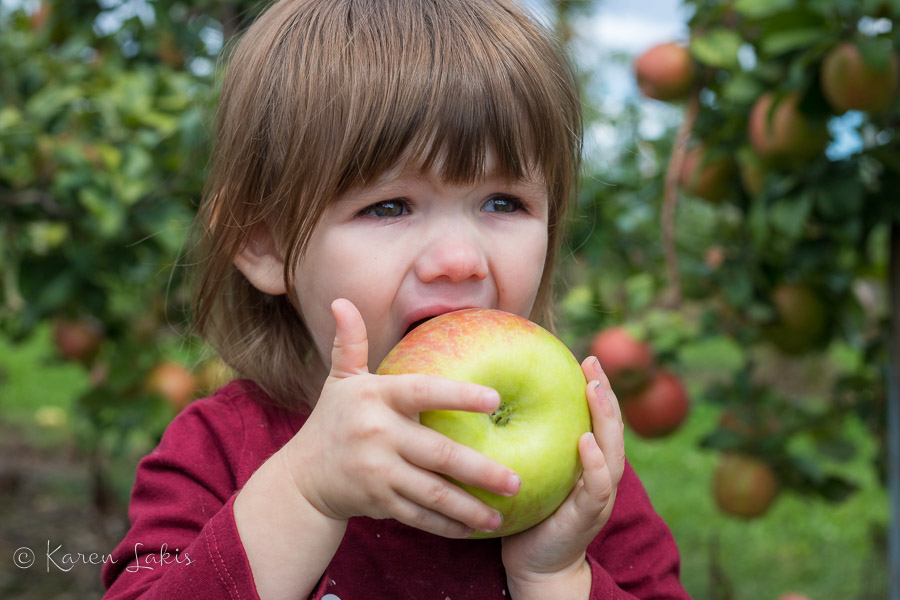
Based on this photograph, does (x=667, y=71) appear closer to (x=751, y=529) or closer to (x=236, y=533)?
(x=236, y=533)

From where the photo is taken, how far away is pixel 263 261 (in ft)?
3.20

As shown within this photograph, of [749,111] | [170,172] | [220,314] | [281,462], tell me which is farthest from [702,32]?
[281,462]

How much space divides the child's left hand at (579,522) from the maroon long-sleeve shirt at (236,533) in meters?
0.04

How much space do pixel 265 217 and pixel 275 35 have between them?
19 centimetres

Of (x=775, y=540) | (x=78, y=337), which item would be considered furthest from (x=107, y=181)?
(x=775, y=540)

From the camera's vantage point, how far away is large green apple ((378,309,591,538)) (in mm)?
718

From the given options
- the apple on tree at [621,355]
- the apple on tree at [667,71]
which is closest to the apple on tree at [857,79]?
the apple on tree at [667,71]

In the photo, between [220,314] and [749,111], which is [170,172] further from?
[749,111]

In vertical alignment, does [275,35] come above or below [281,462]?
above

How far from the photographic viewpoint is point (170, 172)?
1.86m

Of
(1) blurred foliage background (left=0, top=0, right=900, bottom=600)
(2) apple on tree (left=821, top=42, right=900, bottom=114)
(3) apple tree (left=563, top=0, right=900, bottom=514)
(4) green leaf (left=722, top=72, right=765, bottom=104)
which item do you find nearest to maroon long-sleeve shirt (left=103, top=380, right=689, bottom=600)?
(1) blurred foliage background (left=0, top=0, right=900, bottom=600)

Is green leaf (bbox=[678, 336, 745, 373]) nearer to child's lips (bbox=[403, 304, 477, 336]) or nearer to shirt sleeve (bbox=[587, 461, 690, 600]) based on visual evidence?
shirt sleeve (bbox=[587, 461, 690, 600])

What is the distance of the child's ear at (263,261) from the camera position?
962 millimetres

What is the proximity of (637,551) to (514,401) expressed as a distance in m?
0.30
